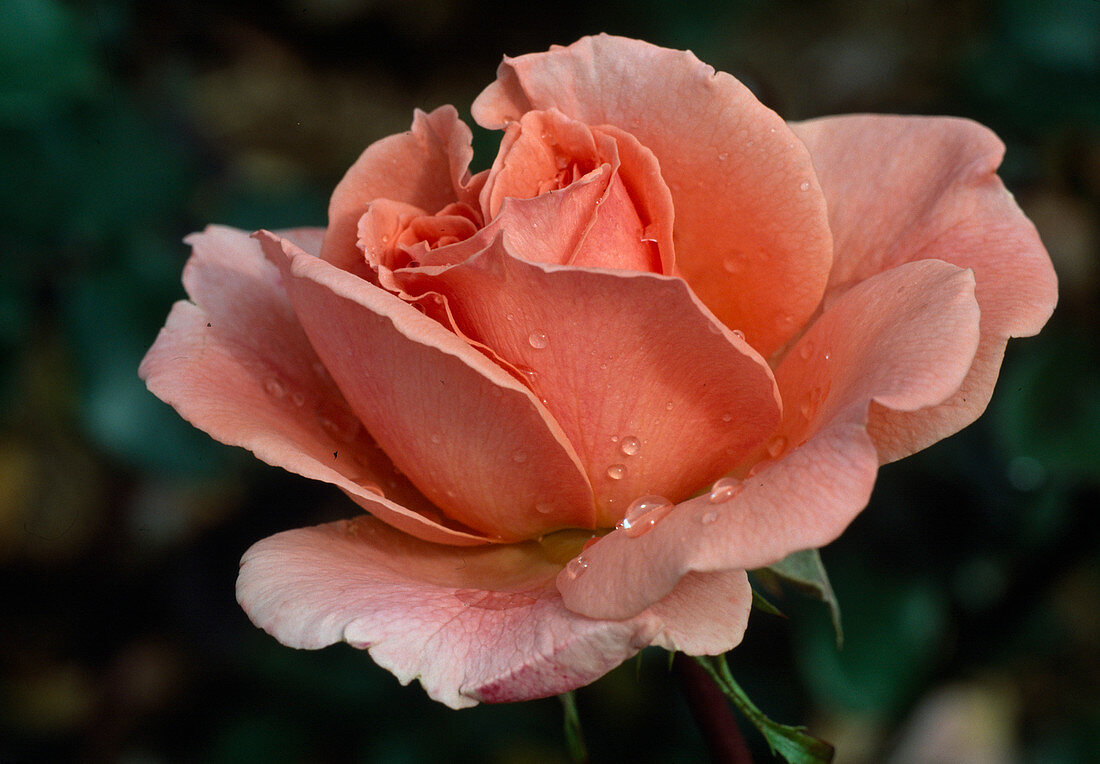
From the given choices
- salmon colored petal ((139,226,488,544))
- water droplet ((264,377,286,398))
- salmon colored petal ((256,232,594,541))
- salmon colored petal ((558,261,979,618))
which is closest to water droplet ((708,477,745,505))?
A: salmon colored petal ((558,261,979,618))

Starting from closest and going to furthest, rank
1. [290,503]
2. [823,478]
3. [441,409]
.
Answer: [823,478]
[441,409]
[290,503]

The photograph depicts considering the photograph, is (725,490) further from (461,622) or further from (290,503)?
(290,503)

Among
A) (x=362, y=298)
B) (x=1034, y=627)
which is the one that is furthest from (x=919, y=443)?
(x=1034, y=627)

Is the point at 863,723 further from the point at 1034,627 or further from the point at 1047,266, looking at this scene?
the point at 1047,266

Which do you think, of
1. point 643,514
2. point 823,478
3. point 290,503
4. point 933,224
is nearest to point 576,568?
point 643,514

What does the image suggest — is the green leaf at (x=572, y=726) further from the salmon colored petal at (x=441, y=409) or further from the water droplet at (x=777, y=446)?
the water droplet at (x=777, y=446)

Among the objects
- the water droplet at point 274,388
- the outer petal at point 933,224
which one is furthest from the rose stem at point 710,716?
the water droplet at point 274,388
